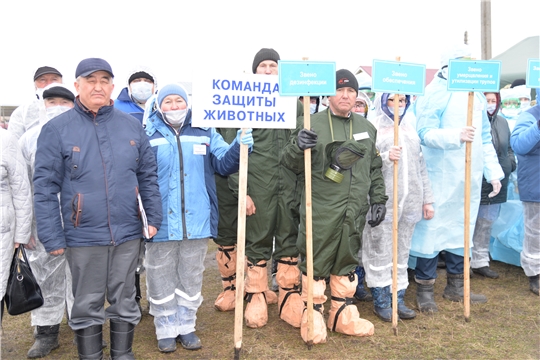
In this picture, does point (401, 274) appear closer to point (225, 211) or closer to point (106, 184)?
point (225, 211)

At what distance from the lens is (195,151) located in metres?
3.70

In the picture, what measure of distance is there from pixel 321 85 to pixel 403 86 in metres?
0.89

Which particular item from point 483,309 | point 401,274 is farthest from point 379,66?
point 483,309

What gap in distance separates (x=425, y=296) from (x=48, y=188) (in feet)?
11.9

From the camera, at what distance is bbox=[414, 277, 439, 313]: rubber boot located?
4645mm

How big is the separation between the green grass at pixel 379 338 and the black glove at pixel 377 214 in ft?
3.27

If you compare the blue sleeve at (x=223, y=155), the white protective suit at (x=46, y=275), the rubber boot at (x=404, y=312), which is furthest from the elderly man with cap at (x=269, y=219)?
the white protective suit at (x=46, y=275)

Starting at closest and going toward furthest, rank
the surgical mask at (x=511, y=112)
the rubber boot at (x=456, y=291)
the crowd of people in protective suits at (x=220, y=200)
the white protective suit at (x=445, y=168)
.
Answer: the crowd of people in protective suits at (x=220, y=200) < the white protective suit at (x=445, y=168) < the rubber boot at (x=456, y=291) < the surgical mask at (x=511, y=112)

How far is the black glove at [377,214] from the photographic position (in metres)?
3.99

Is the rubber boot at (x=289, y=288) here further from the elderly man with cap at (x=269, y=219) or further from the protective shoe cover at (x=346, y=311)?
the protective shoe cover at (x=346, y=311)

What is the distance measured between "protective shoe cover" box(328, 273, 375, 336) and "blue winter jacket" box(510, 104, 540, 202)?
2.52m

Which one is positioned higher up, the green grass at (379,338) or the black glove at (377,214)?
the black glove at (377,214)

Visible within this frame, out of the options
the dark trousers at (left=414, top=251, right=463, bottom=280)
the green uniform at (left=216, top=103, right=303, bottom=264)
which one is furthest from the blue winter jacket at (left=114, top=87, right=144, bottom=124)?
the dark trousers at (left=414, top=251, right=463, bottom=280)

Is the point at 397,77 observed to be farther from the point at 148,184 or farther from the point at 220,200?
the point at 148,184
